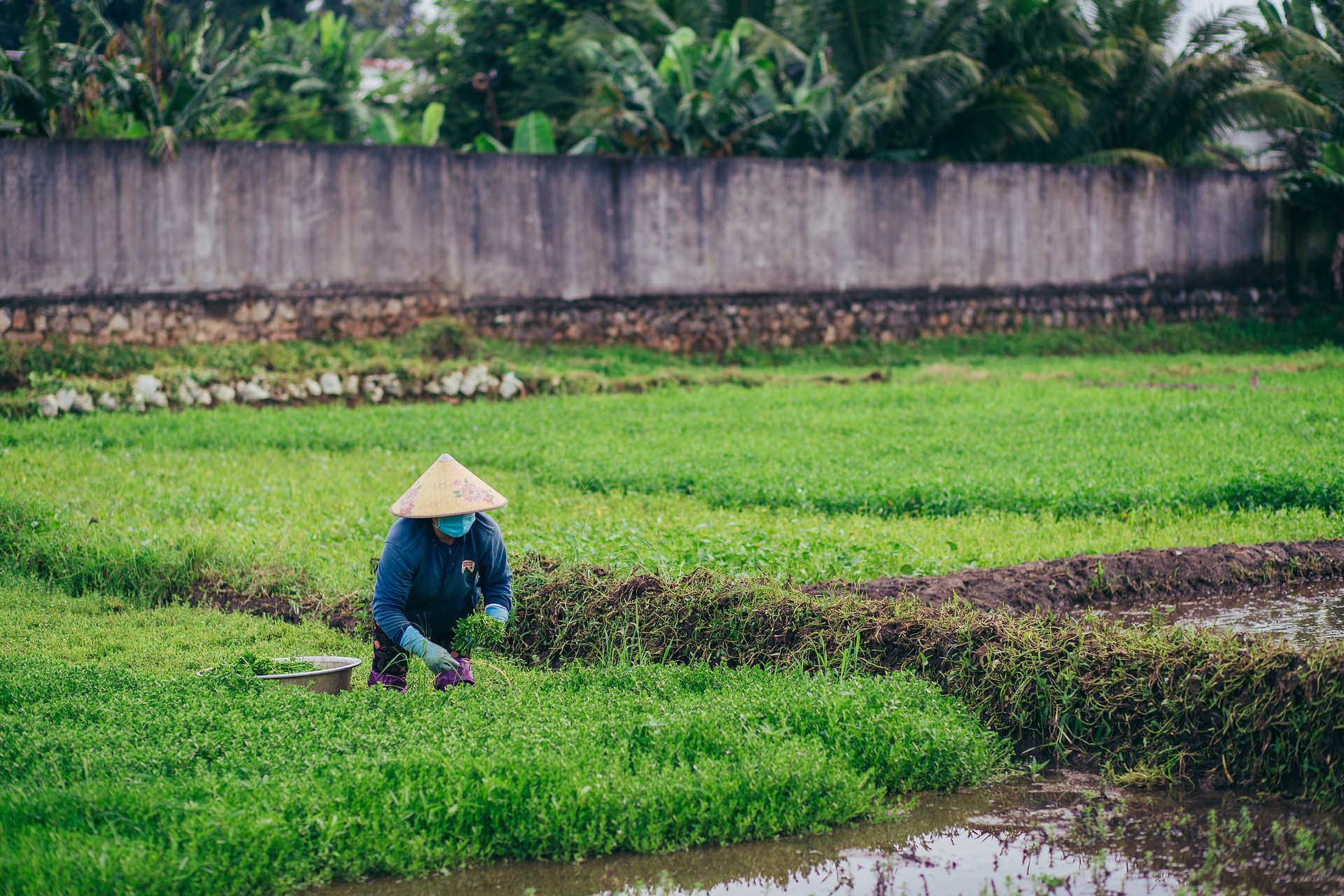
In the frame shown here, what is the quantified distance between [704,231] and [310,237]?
606 centimetres

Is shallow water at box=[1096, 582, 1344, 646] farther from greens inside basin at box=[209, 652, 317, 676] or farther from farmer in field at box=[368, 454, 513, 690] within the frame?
greens inside basin at box=[209, 652, 317, 676]

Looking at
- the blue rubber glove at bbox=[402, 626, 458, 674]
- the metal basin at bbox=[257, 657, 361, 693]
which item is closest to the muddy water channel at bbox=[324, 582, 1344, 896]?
the blue rubber glove at bbox=[402, 626, 458, 674]

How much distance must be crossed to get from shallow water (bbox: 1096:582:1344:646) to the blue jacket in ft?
12.0

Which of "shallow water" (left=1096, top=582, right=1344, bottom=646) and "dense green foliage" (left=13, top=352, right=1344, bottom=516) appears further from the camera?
"dense green foliage" (left=13, top=352, right=1344, bottom=516)

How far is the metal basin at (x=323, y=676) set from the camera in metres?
5.62

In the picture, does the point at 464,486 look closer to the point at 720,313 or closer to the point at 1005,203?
the point at 720,313

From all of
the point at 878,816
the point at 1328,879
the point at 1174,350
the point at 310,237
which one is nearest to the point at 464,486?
the point at 878,816

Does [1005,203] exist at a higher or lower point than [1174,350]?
higher

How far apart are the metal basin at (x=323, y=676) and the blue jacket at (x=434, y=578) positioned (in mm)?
340

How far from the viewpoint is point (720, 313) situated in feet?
64.9

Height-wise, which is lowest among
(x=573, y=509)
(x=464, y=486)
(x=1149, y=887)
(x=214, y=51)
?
(x=1149, y=887)

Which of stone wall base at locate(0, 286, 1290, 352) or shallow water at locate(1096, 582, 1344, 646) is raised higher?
stone wall base at locate(0, 286, 1290, 352)

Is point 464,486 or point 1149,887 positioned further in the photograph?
point 464,486

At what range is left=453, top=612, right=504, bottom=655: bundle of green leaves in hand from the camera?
5680mm
